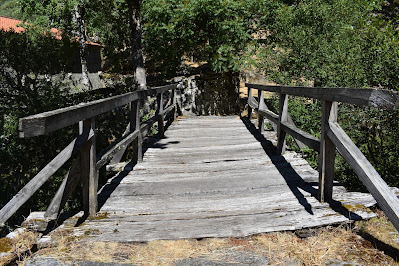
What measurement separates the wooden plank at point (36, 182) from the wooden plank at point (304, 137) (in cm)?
252

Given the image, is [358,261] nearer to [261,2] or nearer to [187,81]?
[187,81]

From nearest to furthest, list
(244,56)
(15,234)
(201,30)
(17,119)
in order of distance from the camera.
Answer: (15,234), (17,119), (244,56), (201,30)

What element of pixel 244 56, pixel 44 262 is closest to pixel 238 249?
pixel 44 262

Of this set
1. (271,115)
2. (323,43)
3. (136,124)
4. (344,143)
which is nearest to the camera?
(344,143)

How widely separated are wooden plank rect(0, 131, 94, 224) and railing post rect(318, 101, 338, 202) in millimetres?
2459

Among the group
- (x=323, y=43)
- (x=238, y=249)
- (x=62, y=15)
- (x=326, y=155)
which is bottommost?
(x=238, y=249)

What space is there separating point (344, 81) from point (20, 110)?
382 inches

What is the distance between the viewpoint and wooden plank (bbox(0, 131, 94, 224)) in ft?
8.03

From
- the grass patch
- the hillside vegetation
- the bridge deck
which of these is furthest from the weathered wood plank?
the hillside vegetation

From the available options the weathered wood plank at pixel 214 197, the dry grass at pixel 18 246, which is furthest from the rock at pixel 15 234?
the weathered wood plank at pixel 214 197

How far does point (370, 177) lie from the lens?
8.69 ft

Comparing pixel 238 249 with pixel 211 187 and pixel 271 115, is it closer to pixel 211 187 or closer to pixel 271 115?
pixel 211 187

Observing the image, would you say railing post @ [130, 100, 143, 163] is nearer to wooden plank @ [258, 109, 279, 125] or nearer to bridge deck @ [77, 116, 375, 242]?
bridge deck @ [77, 116, 375, 242]

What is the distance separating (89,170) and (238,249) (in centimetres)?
167
